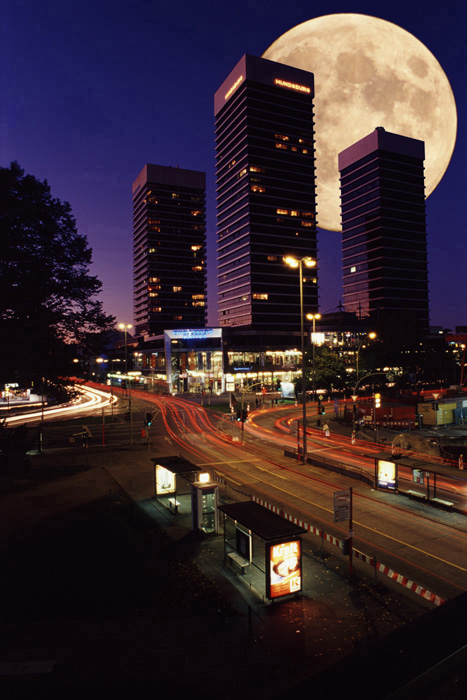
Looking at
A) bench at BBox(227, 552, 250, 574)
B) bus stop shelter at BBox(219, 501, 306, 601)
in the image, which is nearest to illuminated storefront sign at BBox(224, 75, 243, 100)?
bus stop shelter at BBox(219, 501, 306, 601)

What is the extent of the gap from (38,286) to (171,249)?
556 ft

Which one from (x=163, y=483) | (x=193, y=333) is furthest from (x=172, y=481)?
(x=193, y=333)

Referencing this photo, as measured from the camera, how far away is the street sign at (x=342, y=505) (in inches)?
509

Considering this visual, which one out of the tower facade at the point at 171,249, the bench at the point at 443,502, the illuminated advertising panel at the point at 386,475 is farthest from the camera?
the tower facade at the point at 171,249

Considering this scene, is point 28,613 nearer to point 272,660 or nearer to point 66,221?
point 272,660

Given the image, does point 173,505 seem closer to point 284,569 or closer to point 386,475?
point 284,569

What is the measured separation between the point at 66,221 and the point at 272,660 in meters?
23.3

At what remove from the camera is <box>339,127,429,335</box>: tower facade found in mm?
156125

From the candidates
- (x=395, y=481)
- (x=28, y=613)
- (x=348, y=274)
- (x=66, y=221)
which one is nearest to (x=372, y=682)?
(x=28, y=613)

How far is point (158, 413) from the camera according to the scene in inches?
2286

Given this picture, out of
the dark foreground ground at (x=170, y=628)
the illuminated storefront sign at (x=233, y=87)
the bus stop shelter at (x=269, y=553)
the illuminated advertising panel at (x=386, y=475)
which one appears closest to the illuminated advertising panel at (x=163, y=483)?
the dark foreground ground at (x=170, y=628)

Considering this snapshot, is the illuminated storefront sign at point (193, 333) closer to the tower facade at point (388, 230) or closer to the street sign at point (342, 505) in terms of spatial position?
the street sign at point (342, 505)

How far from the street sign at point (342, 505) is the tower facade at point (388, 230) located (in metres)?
148

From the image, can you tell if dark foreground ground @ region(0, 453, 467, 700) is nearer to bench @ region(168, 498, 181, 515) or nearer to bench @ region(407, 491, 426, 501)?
bench @ region(168, 498, 181, 515)
